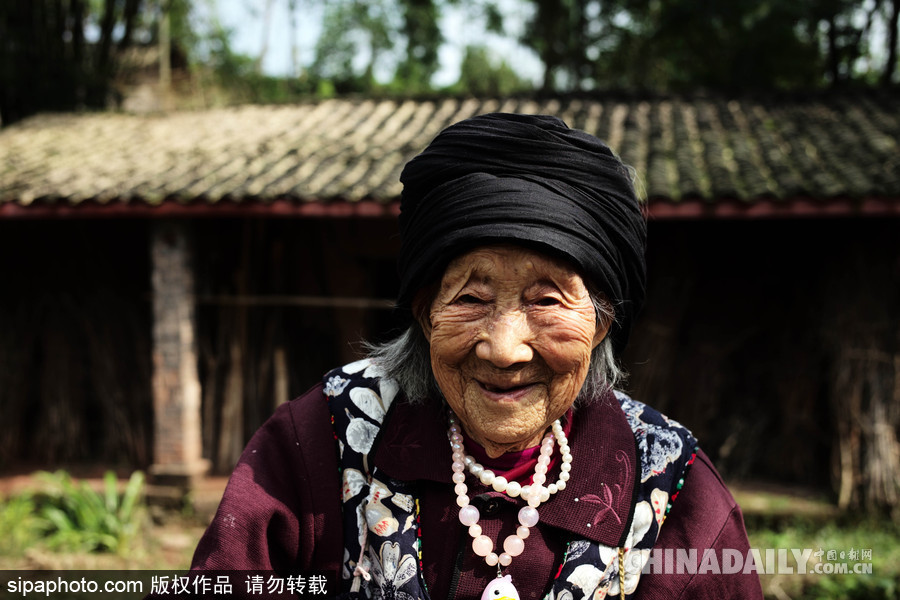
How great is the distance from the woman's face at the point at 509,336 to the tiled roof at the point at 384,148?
3.59 m

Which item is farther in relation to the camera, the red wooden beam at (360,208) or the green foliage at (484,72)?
the green foliage at (484,72)

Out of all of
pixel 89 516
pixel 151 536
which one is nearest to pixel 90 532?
pixel 89 516

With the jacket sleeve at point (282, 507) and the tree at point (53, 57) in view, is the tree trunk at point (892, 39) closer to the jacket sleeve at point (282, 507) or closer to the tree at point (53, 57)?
the tree at point (53, 57)

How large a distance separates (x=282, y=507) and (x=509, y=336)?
57 cm

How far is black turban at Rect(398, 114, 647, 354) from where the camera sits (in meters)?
1.29

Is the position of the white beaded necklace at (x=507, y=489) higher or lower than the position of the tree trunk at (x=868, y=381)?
higher

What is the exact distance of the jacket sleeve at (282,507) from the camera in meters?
1.32

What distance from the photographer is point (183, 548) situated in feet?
17.6

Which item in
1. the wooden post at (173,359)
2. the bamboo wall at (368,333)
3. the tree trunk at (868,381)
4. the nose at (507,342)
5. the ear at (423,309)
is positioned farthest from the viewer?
the wooden post at (173,359)

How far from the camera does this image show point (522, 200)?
1.30 m

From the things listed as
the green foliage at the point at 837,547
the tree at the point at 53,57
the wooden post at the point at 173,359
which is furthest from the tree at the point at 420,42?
the green foliage at the point at 837,547

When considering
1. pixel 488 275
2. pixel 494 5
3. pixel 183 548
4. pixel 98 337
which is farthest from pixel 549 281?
pixel 494 5

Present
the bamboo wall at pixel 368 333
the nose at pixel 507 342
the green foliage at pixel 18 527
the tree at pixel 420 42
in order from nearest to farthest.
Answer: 1. the nose at pixel 507 342
2. the green foliage at pixel 18 527
3. the bamboo wall at pixel 368 333
4. the tree at pixel 420 42

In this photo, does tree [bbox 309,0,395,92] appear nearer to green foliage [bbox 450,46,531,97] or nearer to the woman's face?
green foliage [bbox 450,46,531,97]
